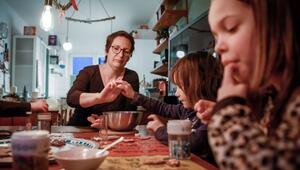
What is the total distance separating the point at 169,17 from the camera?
3617 mm

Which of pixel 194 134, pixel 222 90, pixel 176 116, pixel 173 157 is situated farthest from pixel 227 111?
pixel 176 116

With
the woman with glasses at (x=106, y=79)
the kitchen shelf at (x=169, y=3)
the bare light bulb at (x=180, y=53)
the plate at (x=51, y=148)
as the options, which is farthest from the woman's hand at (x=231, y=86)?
the kitchen shelf at (x=169, y=3)

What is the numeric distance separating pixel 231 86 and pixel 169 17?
10.4 feet

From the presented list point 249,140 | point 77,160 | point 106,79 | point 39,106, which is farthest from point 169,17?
point 249,140

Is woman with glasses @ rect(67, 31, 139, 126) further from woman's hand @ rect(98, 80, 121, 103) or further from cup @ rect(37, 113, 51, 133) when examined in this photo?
cup @ rect(37, 113, 51, 133)

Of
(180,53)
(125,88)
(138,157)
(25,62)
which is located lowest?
(138,157)

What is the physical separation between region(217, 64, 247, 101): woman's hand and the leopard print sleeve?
0.07 feet

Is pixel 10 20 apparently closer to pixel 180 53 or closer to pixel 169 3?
pixel 169 3

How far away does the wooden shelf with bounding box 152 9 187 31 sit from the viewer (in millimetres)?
3389

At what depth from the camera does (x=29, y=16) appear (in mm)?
6508

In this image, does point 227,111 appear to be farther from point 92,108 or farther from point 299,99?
point 92,108

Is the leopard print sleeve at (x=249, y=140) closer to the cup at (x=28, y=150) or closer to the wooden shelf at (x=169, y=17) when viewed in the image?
the cup at (x=28, y=150)

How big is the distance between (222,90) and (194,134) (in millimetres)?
519

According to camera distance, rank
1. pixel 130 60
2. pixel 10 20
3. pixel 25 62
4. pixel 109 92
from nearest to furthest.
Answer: pixel 109 92 < pixel 10 20 < pixel 25 62 < pixel 130 60
